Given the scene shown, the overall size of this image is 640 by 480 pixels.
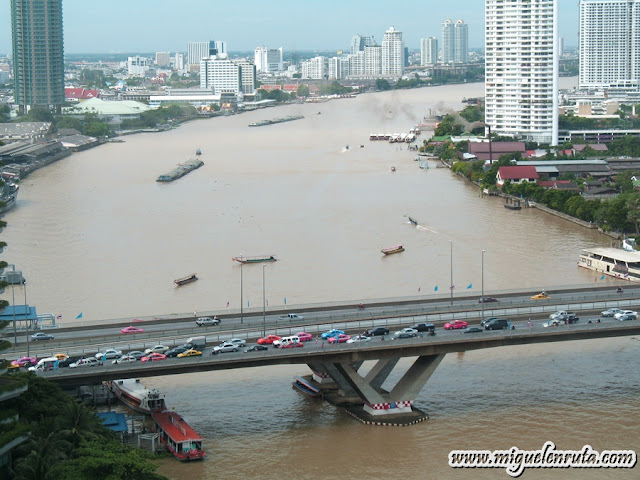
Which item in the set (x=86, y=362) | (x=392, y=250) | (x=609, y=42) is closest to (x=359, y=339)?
(x=86, y=362)

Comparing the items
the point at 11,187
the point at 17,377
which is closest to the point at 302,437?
the point at 17,377

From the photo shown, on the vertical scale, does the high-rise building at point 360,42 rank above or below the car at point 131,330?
above

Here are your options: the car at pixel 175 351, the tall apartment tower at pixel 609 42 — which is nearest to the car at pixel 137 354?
the car at pixel 175 351

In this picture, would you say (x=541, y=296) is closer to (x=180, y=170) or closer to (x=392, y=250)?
(x=392, y=250)

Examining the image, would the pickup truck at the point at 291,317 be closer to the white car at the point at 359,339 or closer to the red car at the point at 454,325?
the white car at the point at 359,339

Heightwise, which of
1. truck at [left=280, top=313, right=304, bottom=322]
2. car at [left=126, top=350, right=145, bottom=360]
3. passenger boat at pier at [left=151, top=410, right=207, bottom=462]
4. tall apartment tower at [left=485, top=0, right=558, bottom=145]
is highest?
tall apartment tower at [left=485, top=0, right=558, bottom=145]

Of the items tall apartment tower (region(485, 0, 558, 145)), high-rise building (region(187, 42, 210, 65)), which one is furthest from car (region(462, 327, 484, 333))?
high-rise building (region(187, 42, 210, 65))

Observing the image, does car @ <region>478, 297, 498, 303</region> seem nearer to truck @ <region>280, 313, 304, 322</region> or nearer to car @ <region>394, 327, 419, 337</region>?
car @ <region>394, 327, 419, 337</region>
